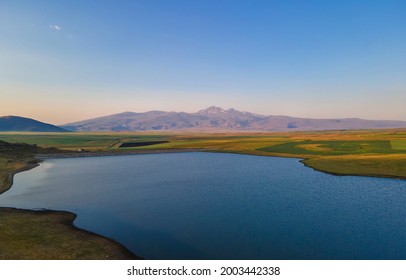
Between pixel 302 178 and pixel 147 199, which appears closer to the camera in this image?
pixel 147 199

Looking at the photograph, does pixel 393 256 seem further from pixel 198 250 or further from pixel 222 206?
pixel 222 206

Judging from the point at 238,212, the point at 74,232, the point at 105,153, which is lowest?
the point at 74,232

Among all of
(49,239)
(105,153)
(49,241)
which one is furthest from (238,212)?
(105,153)

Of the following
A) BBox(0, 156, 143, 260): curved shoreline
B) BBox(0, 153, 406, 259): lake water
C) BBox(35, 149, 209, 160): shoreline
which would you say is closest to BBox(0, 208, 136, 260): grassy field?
BBox(0, 156, 143, 260): curved shoreline

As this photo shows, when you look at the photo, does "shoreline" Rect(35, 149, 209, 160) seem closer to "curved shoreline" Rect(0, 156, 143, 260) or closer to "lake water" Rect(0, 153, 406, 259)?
"lake water" Rect(0, 153, 406, 259)

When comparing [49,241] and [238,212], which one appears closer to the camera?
[49,241]

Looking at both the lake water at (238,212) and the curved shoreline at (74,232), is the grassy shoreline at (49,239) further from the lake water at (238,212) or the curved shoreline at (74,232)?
the lake water at (238,212)

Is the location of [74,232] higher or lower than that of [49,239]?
lower

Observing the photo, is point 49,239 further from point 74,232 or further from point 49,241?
point 74,232

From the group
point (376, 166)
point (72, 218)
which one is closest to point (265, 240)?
point (72, 218)
